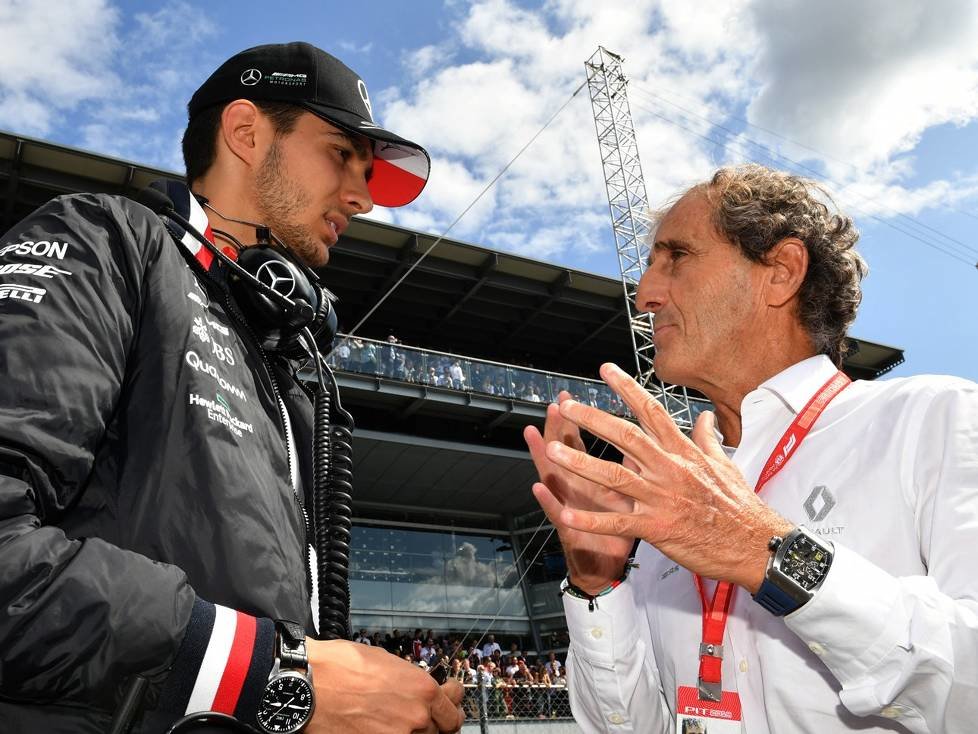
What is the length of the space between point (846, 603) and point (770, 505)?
0.72m

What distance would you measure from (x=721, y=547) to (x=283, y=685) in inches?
34.8

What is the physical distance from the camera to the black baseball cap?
2365 mm

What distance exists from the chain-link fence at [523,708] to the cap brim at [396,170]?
9.88m

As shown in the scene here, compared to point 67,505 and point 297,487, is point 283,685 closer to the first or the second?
point 67,505

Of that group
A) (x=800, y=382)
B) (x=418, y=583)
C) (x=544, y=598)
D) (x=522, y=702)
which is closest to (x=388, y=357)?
(x=418, y=583)

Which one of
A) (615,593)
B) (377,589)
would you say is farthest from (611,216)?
(615,593)

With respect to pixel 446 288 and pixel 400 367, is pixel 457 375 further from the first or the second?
pixel 446 288

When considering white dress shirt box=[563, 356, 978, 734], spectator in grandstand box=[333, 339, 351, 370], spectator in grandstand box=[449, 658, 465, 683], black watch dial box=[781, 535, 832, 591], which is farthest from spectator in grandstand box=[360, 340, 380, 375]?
black watch dial box=[781, 535, 832, 591]

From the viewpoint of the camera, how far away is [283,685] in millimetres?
1279

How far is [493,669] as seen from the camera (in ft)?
53.9

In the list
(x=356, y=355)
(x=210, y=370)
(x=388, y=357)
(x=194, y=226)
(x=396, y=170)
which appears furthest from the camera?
(x=388, y=357)

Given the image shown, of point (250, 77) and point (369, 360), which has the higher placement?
point (369, 360)

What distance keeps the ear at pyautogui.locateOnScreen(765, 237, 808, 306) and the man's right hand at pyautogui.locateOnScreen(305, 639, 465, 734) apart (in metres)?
1.97

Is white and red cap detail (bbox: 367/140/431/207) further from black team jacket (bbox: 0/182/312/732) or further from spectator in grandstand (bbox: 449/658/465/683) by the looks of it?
spectator in grandstand (bbox: 449/658/465/683)
